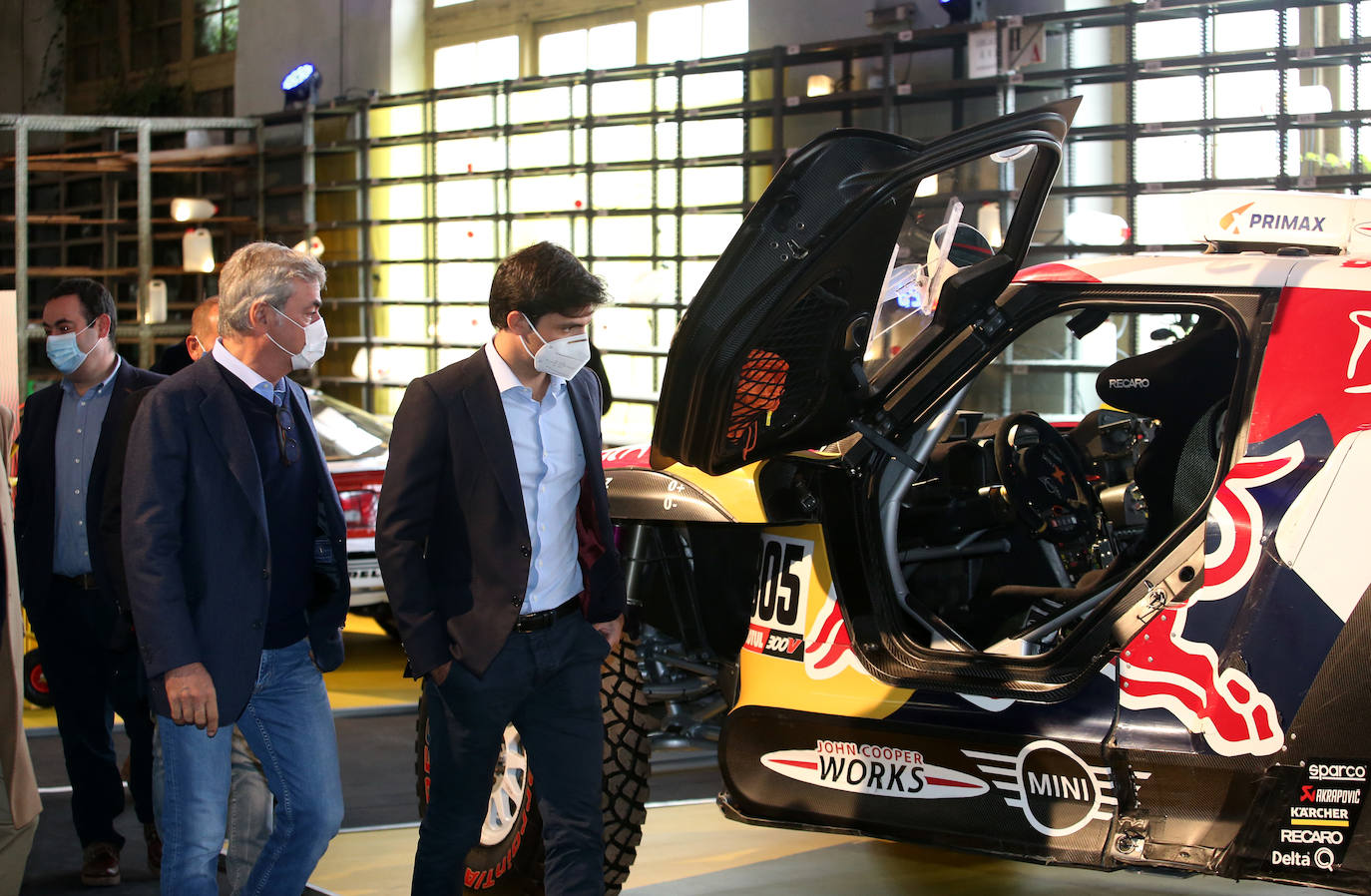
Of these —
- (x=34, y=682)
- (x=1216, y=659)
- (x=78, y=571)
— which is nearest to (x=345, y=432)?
(x=34, y=682)

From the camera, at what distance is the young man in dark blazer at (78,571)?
4.03 m

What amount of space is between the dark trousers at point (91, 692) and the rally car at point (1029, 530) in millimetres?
1170

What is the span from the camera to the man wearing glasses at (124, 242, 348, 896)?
275 centimetres

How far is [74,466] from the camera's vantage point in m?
4.12

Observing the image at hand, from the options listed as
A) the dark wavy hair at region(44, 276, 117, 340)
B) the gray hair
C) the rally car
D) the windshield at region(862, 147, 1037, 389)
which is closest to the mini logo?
the rally car

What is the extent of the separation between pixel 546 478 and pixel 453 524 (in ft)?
0.68

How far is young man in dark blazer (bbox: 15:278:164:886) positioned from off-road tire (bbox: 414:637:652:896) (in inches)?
43.6

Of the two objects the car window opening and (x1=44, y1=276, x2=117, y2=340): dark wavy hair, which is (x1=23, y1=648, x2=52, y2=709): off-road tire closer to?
(x1=44, y1=276, x2=117, y2=340): dark wavy hair

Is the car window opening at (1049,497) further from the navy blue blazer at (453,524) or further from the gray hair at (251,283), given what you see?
the gray hair at (251,283)

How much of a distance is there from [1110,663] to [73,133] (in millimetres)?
15731

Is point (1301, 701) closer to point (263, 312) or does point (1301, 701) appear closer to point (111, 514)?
point (263, 312)

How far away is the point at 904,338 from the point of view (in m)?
3.75

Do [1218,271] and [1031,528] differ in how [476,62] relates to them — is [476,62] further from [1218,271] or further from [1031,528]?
[1218,271]

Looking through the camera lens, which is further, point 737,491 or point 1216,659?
point 737,491
